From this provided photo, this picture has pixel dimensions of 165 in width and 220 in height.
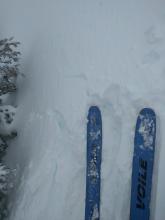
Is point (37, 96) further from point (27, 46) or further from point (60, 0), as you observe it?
point (60, 0)

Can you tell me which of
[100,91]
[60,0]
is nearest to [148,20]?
[100,91]

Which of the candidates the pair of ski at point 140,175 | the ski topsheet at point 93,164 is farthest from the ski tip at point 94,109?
the pair of ski at point 140,175

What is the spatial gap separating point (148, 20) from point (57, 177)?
241cm

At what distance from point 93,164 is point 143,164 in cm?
66

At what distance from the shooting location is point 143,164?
3.84 metres

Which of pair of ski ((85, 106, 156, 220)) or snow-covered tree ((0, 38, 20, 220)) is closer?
pair of ski ((85, 106, 156, 220))

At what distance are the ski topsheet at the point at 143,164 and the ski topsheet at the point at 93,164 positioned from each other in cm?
47

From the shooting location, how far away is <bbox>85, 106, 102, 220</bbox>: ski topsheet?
4.04 meters

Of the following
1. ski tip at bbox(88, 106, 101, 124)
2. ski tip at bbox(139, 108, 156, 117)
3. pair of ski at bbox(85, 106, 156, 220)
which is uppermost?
ski tip at bbox(139, 108, 156, 117)

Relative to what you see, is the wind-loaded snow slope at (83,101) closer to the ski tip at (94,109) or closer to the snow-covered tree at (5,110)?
the ski tip at (94,109)

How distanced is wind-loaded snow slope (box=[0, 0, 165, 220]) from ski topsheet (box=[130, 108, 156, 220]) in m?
0.08

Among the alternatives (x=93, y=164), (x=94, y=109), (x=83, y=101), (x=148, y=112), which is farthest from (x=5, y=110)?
(x=148, y=112)

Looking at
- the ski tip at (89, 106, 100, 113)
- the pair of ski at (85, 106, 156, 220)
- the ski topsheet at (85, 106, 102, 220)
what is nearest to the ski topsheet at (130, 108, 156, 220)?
the pair of ski at (85, 106, 156, 220)

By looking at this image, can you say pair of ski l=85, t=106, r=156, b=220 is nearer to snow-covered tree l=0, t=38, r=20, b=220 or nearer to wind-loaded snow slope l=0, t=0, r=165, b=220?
wind-loaded snow slope l=0, t=0, r=165, b=220
